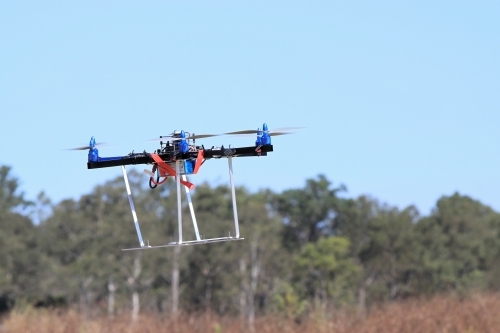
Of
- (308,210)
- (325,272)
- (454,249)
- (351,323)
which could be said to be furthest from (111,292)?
(351,323)

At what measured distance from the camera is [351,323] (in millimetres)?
37281

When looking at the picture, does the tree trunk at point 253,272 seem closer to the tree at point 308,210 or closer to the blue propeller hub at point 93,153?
the tree at point 308,210

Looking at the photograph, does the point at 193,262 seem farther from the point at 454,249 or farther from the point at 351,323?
the point at 351,323

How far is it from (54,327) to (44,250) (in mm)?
37328

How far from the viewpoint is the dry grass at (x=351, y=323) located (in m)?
34.1

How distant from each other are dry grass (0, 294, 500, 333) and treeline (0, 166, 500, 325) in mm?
25910

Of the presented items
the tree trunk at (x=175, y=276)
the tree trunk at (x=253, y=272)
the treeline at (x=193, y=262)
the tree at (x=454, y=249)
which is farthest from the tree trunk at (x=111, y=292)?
the tree at (x=454, y=249)

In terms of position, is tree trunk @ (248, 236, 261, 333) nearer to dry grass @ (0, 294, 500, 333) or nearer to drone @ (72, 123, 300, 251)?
dry grass @ (0, 294, 500, 333)

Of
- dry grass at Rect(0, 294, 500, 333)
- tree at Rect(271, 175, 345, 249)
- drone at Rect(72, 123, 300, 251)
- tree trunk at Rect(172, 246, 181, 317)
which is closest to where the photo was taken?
drone at Rect(72, 123, 300, 251)

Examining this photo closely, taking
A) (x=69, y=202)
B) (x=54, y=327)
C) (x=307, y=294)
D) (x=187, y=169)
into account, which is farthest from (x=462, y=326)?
(x=69, y=202)

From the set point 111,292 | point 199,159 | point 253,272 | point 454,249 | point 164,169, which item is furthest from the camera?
point 454,249

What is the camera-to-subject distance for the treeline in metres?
69.8

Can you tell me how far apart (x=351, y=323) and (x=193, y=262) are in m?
36.4

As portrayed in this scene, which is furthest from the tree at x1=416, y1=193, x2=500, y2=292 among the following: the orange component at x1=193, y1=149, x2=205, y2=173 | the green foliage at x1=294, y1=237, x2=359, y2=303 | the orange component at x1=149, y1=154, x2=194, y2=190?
the orange component at x1=193, y1=149, x2=205, y2=173
